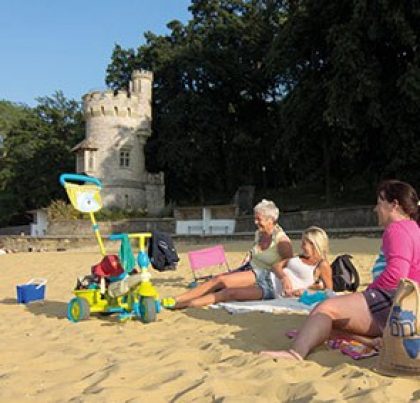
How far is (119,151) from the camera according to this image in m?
38.0

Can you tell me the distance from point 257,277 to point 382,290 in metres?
2.85

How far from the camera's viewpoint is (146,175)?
38.9 m

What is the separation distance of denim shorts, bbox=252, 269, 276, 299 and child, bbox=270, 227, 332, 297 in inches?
6.5

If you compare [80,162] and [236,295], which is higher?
[80,162]

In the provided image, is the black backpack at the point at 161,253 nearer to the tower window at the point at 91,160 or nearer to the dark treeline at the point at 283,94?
the dark treeline at the point at 283,94

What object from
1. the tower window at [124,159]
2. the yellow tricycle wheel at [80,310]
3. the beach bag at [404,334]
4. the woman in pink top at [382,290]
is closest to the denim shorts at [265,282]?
the yellow tricycle wheel at [80,310]

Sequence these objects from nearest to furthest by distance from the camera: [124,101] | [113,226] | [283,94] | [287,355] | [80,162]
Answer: [287,355]
[113,226]
[124,101]
[80,162]
[283,94]

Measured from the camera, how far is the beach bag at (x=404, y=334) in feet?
10.0

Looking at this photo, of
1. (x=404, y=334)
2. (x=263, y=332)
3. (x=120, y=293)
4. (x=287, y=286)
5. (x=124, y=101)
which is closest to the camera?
(x=404, y=334)

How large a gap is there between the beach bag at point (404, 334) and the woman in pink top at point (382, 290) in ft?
1.62

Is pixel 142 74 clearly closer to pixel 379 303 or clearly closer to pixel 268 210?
pixel 268 210


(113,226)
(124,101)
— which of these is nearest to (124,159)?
(124,101)

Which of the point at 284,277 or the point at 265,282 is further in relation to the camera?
the point at 265,282

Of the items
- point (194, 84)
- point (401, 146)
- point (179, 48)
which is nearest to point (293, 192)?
point (194, 84)
